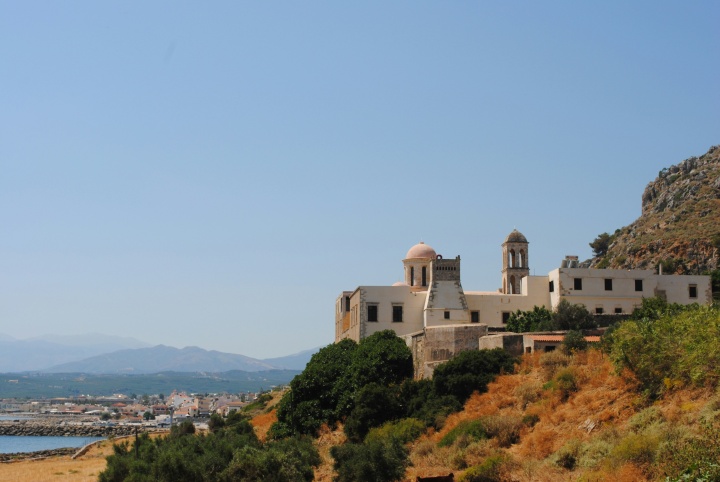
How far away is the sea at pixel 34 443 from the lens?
89262mm

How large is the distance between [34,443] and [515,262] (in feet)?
246

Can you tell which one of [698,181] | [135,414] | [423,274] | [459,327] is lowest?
[135,414]

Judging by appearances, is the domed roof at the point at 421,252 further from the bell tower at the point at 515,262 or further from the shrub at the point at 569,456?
the shrub at the point at 569,456

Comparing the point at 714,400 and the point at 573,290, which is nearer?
the point at 714,400

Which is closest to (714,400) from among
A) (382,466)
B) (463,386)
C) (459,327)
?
(382,466)

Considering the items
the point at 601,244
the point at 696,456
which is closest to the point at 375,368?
the point at 696,456

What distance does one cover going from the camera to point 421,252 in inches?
1875

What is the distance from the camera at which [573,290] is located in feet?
145

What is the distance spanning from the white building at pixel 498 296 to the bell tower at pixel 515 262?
177 cm

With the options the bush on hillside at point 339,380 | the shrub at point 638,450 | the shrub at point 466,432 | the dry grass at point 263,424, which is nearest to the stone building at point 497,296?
the bush on hillside at point 339,380

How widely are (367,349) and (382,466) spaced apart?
1529 cm

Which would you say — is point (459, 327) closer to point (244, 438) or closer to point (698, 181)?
point (244, 438)

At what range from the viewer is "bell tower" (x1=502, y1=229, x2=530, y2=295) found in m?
47.4

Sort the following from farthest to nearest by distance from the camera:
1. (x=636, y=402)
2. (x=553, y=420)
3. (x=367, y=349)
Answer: (x=367, y=349), (x=553, y=420), (x=636, y=402)
